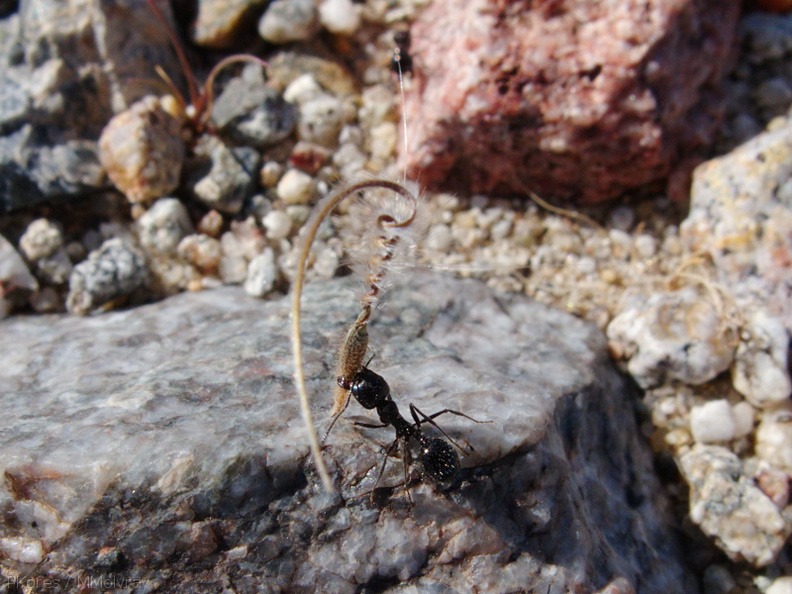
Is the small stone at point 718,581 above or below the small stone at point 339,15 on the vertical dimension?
below

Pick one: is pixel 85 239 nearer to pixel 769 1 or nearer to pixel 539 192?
pixel 539 192

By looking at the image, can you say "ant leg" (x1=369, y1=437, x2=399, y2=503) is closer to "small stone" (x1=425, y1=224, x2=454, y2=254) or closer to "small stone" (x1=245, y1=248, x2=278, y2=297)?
"small stone" (x1=245, y1=248, x2=278, y2=297)

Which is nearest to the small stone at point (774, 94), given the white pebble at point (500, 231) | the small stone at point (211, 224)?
the white pebble at point (500, 231)

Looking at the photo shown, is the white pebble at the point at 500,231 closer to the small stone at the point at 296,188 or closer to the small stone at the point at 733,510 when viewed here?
the small stone at the point at 296,188

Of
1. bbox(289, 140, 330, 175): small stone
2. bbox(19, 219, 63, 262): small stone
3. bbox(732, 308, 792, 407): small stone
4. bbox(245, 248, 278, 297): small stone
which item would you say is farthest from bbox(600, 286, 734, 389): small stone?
bbox(19, 219, 63, 262): small stone

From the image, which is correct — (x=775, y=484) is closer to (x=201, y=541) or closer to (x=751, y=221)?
(x=751, y=221)
